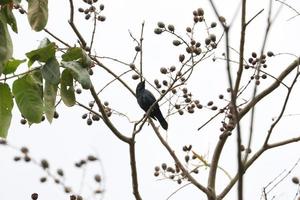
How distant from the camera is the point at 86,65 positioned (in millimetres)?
1904

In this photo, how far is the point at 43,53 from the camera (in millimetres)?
1810

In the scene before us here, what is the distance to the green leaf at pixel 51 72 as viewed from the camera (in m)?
1.81

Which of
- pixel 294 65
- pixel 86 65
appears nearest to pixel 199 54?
pixel 294 65

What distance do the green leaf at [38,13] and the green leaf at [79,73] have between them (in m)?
0.16

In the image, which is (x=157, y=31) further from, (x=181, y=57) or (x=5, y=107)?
(x=5, y=107)

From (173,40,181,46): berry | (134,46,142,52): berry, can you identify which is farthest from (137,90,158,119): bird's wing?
(173,40,181,46): berry

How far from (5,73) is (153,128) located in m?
2.67

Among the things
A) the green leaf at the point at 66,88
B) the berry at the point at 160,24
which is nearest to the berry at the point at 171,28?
the berry at the point at 160,24

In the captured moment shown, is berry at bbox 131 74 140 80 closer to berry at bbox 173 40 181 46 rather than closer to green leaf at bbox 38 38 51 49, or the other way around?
berry at bbox 173 40 181 46

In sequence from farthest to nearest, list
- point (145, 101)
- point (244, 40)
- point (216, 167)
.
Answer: point (145, 101)
point (216, 167)
point (244, 40)

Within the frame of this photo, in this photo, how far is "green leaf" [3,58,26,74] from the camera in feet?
6.16

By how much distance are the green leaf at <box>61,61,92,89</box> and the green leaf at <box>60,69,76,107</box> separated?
0.21ft

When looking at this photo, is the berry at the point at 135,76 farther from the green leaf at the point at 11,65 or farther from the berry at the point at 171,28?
the green leaf at the point at 11,65

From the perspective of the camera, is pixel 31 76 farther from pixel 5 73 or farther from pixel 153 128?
pixel 153 128
